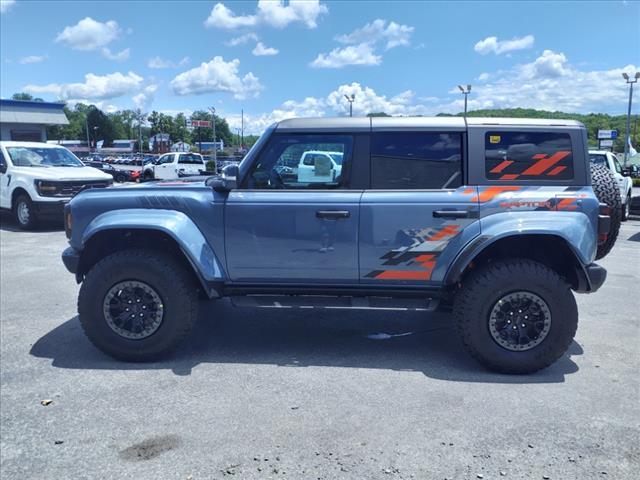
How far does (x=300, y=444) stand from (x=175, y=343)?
168 centimetres

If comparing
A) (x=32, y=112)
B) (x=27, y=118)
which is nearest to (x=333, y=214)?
(x=27, y=118)

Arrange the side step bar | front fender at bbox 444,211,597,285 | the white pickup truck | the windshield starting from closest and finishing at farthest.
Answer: front fender at bbox 444,211,597,285, the side step bar, the windshield, the white pickup truck

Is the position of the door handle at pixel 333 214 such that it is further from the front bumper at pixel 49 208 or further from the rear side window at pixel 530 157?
the front bumper at pixel 49 208

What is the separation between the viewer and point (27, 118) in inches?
1345

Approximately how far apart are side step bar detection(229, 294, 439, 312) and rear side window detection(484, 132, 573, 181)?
3.81 ft

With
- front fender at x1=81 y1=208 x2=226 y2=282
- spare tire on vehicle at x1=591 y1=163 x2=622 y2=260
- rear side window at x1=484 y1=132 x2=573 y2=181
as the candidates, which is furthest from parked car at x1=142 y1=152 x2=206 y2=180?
rear side window at x1=484 y1=132 x2=573 y2=181

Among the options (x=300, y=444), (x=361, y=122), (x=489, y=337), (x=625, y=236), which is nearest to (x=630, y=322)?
(x=489, y=337)

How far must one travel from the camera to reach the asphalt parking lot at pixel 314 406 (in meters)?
3.04

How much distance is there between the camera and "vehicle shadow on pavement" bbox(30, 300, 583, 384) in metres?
4.43

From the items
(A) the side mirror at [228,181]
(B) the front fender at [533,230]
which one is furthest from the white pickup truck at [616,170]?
(A) the side mirror at [228,181]

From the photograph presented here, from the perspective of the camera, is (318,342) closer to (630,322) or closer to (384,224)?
(384,224)

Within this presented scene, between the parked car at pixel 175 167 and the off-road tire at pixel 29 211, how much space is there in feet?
50.7

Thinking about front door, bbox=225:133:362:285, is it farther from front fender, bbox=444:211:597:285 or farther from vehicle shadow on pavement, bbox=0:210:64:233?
vehicle shadow on pavement, bbox=0:210:64:233

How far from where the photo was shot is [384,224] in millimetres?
4227
